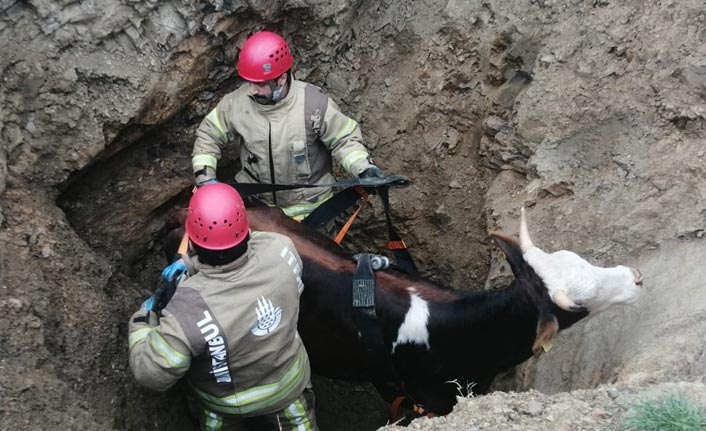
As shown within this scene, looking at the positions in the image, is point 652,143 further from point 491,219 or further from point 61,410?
point 61,410

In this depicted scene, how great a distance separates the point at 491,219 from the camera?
6.27 meters

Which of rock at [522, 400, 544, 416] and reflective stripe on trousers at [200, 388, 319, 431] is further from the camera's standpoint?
reflective stripe on trousers at [200, 388, 319, 431]

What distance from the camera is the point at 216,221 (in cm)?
388

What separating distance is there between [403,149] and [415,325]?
2.34 meters

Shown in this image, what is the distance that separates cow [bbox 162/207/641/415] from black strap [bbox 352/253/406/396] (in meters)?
0.05

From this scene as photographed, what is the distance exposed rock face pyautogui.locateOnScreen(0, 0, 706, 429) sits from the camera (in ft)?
15.6

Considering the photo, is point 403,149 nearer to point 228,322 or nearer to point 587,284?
point 587,284

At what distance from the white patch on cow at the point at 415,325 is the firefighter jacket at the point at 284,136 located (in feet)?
3.53

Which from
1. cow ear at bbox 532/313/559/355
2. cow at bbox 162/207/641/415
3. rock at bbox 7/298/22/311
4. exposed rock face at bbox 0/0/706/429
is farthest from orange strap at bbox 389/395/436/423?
rock at bbox 7/298/22/311

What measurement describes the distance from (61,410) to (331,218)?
232 cm

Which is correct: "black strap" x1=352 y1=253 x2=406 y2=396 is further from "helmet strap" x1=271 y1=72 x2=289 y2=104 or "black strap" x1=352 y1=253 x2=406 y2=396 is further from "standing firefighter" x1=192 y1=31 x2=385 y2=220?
"helmet strap" x1=271 y1=72 x2=289 y2=104

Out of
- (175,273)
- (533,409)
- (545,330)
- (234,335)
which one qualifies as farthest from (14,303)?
(545,330)

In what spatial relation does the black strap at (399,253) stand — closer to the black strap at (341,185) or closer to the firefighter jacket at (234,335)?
the black strap at (341,185)

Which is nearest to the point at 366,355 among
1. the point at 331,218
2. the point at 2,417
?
the point at 331,218
